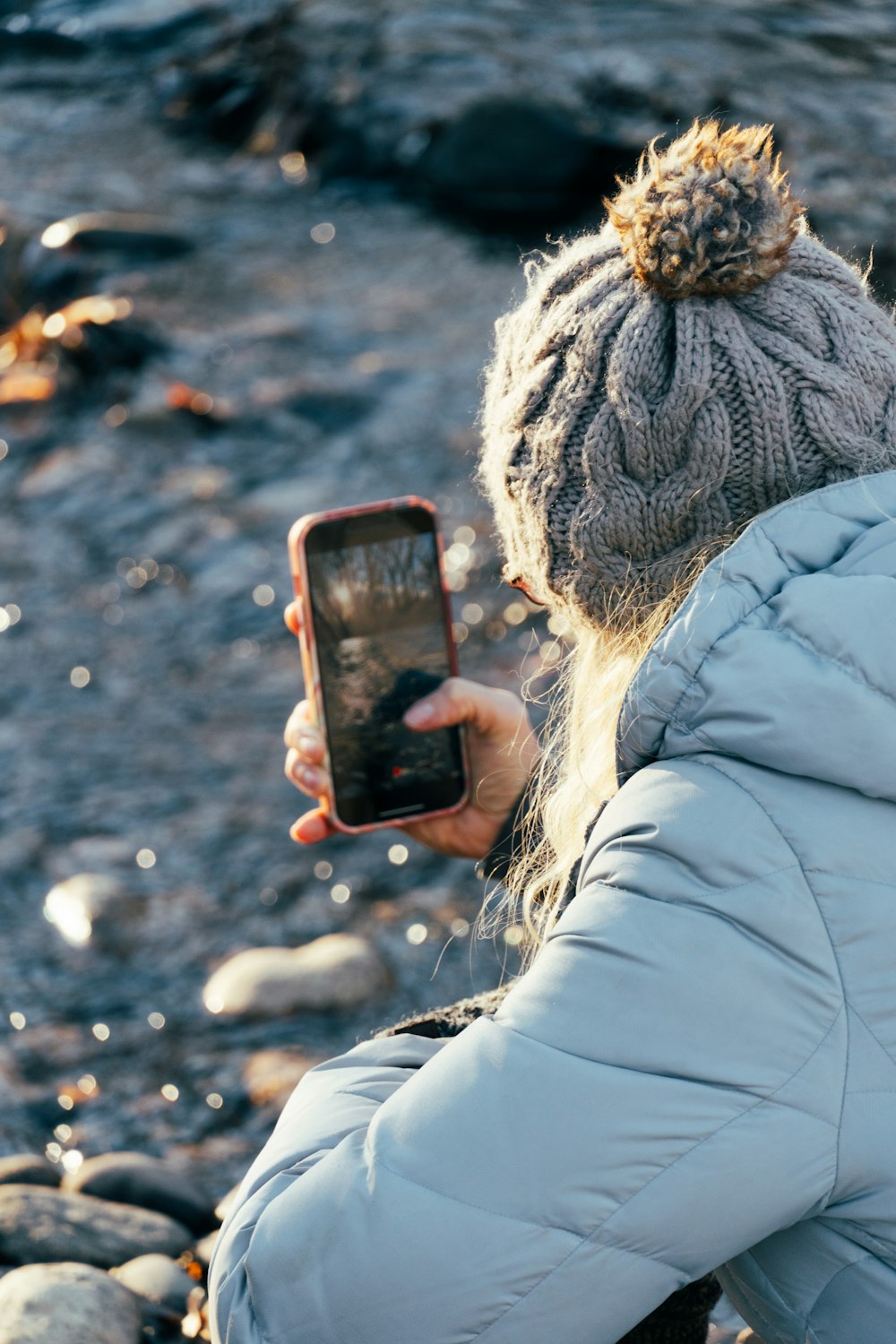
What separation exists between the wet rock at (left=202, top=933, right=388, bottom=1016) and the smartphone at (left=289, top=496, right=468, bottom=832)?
121 centimetres

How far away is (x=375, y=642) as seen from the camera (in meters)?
2.24

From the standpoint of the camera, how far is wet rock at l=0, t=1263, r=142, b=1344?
6.75ft

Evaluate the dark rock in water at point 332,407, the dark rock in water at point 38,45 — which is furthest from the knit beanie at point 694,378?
the dark rock in water at point 38,45

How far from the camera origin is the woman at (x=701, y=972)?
116cm

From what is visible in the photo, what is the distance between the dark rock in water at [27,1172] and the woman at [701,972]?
1484 millimetres

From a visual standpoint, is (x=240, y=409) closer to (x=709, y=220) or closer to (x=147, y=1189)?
(x=147, y=1189)

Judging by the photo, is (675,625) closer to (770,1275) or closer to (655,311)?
(655,311)

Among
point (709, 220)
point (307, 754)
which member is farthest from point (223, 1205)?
point (709, 220)

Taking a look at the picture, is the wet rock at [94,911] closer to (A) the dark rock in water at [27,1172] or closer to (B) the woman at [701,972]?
(A) the dark rock in water at [27,1172]

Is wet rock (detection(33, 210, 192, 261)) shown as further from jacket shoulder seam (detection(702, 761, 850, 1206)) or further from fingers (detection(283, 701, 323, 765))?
jacket shoulder seam (detection(702, 761, 850, 1206))

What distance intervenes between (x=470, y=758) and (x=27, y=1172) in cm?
129

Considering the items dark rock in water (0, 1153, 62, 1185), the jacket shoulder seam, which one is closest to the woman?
the jacket shoulder seam

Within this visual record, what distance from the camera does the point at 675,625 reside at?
4.16 feet

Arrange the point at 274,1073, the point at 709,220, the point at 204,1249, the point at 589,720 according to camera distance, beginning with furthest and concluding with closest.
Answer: the point at 274,1073, the point at 204,1249, the point at 589,720, the point at 709,220
